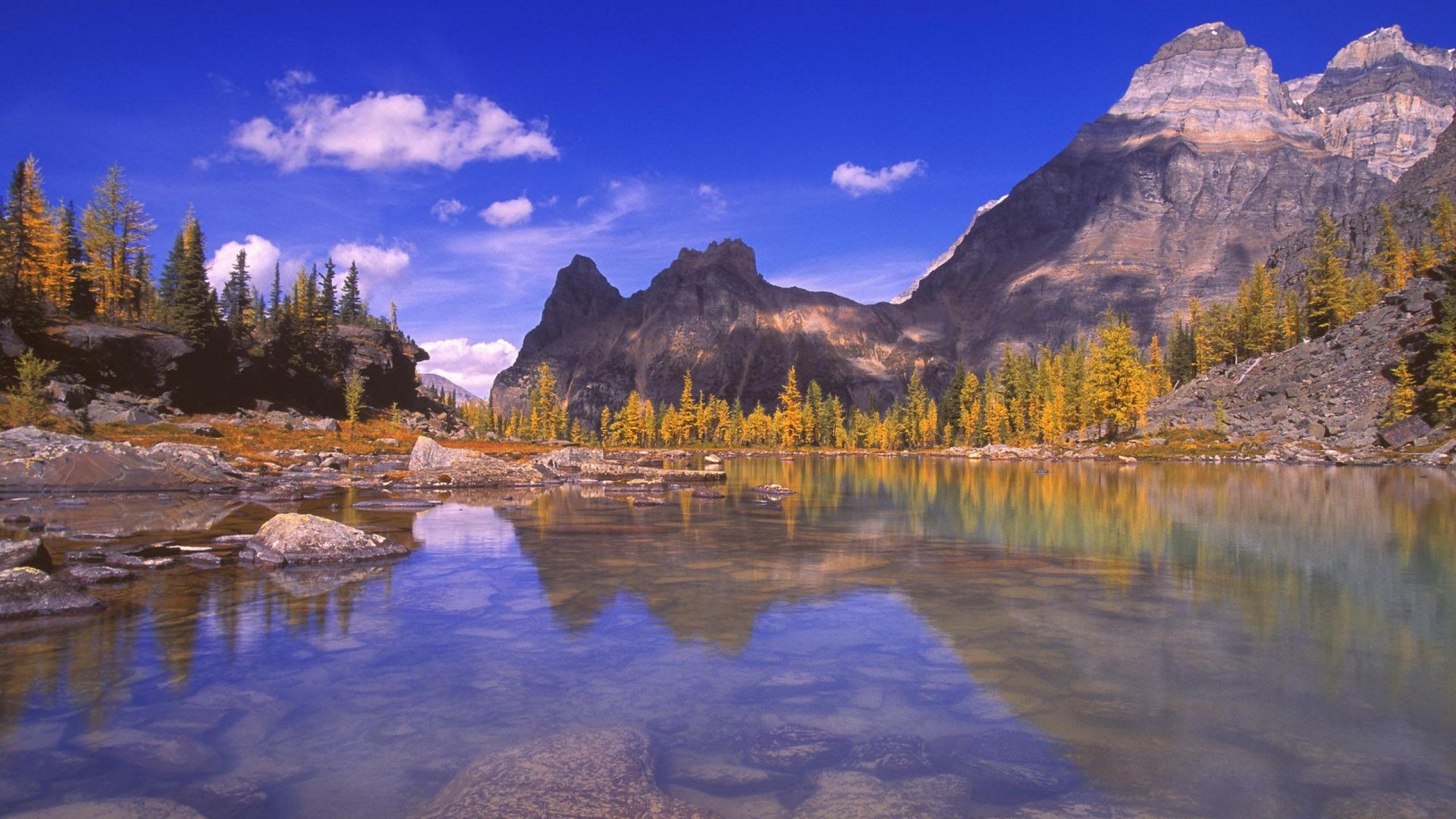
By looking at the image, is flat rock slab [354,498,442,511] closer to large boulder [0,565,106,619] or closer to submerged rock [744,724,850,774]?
large boulder [0,565,106,619]

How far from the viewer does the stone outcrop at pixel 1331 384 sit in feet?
239

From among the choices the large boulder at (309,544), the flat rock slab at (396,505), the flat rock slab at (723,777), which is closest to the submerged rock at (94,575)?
the large boulder at (309,544)

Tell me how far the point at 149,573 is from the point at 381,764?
39.0ft

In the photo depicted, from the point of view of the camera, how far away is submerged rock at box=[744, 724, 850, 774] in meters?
6.77

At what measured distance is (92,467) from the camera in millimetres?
30812

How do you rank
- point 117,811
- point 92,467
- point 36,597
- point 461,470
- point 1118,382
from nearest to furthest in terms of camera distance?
point 117,811 < point 36,597 < point 92,467 < point 461,470 < point 1118,382

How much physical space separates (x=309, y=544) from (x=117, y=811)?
12.0m

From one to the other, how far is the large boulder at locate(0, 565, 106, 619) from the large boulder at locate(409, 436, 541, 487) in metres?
28.3

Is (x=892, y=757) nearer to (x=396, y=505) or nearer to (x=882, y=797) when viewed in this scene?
(x=882, y=797)

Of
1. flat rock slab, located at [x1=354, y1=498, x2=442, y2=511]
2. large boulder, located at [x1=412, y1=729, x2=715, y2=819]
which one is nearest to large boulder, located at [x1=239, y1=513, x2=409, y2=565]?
flat rock slab, located at [x1=354, y1=498, x2=442, y2=511]

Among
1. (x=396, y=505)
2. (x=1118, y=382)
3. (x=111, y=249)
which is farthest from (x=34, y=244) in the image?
(x=1118, y=382)

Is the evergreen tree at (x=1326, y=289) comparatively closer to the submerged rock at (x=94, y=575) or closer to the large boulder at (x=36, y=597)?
the submerged rock at (x=94, y=575)

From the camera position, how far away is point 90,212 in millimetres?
84250

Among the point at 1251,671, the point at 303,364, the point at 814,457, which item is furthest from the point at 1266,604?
the point at 303,364
